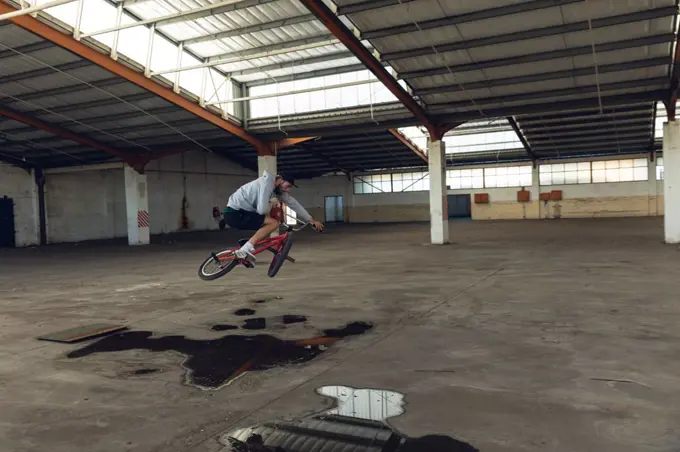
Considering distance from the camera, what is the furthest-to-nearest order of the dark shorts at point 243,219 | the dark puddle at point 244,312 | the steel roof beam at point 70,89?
the steel roof beam at point 70,89
the dark shorts at point 243,219
the dark puddle at point 244,312

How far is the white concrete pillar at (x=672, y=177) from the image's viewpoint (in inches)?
584

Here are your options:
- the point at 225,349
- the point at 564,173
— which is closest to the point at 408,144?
the point at 564,173

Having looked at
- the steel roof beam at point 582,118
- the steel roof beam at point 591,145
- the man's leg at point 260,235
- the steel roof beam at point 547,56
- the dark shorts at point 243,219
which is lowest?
the man's leg at point 260,235

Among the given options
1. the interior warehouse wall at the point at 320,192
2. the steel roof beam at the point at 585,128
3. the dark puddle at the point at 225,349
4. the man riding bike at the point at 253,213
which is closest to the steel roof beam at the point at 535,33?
the man riding bike at the point at 253,213

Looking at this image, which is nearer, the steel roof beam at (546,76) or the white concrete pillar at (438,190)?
the steel roof beam at (546,76)

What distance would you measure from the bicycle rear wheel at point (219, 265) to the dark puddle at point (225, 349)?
2513 millimetres

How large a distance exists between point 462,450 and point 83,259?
1625 cm

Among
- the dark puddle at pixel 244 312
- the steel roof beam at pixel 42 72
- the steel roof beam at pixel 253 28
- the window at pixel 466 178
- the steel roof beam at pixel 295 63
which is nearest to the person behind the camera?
the dark puddle at pixel 244 312

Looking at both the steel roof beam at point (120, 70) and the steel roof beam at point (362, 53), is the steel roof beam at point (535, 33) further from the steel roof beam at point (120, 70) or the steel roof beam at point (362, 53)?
the steel roof beam at point (120, 70)

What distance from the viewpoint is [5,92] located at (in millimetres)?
16281

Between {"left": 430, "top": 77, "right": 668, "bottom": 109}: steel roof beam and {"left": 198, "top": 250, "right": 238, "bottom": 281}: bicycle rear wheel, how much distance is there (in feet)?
33.0

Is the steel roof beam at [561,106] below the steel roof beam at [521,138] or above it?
below

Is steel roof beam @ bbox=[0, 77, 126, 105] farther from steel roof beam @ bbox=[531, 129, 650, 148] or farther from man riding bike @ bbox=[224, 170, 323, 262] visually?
steel roof beam @ bbox=[531, 129, 650, 148]

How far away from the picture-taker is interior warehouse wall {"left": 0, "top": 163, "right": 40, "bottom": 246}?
23562mm
